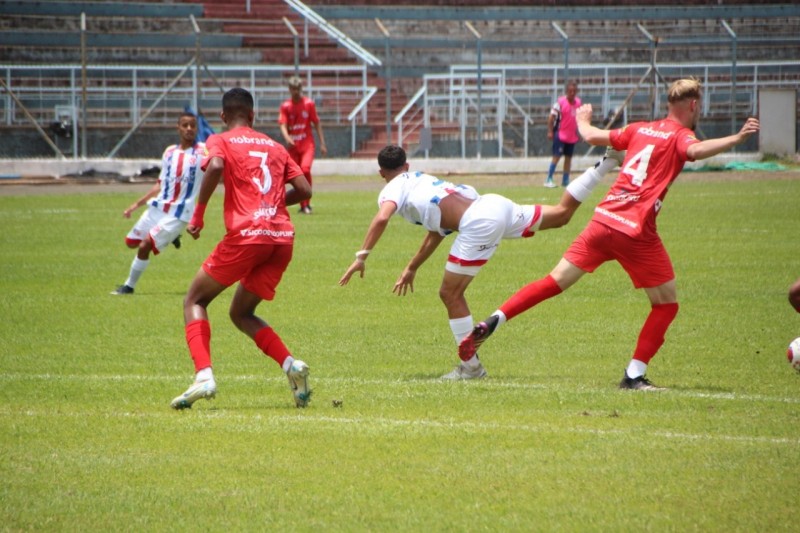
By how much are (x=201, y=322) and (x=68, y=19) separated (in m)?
32.6

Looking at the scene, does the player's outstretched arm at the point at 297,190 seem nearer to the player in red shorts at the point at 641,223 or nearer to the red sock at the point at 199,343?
the red sock at the point at 199,343

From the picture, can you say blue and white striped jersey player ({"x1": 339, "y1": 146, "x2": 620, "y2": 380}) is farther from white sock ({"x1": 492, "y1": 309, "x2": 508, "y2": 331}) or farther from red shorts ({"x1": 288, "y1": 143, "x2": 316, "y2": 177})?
red shorts ({"x1": 288, "y1": 143, "x2": 316, "y2": 177})

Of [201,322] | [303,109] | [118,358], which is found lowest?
[118,358]

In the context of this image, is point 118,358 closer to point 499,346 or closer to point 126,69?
point 499,346

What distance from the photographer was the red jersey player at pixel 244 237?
755cm

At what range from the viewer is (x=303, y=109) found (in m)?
22.0

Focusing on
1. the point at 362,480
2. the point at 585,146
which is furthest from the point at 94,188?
the point at 362,480

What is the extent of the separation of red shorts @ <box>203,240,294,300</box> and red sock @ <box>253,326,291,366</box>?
0.25m

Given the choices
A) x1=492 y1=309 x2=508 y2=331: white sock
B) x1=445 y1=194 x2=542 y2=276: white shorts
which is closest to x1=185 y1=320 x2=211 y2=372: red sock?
x1=445 y1=194 x2=542 y2=276: white shorts

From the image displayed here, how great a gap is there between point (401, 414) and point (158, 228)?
7.07 meters

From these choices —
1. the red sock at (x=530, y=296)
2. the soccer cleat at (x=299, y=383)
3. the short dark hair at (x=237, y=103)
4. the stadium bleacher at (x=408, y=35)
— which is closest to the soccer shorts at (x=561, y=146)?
the stadium bleacher at (x=408, y=35)

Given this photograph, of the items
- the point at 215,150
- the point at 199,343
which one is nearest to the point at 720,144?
the point at 215,150

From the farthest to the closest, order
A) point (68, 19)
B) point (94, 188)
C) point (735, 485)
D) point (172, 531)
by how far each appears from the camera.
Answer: point (68, 19) → point (94, 188) → point (735, 485) → point (172, 531)

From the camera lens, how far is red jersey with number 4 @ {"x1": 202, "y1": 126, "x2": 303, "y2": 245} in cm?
759
